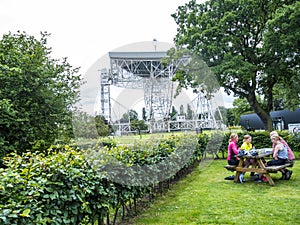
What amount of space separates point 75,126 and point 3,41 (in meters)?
4.17

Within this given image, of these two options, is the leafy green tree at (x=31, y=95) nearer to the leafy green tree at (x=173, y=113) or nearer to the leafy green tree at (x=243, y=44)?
the leafy green tree at (x=173, y=113)

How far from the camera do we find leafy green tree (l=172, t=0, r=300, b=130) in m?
13.8

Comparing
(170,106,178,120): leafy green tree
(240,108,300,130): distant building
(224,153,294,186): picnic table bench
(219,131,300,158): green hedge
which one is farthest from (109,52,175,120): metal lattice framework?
(240,108,300,130): distant building

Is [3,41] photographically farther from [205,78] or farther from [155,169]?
[205,78]

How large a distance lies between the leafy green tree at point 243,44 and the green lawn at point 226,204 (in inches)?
319

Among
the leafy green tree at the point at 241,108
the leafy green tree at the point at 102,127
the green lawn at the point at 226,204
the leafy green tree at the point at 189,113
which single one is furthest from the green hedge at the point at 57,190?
the leafy green tree at the point at 241,108

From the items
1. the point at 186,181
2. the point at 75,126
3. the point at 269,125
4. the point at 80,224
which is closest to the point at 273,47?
the point at 269,125

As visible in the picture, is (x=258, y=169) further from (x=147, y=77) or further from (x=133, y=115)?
(x=147, y=77)

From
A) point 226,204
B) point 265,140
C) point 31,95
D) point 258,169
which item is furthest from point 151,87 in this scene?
point 226,204

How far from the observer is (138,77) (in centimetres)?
1293

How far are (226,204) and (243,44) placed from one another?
493 inches

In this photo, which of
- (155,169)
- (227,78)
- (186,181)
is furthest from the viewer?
(227,78)

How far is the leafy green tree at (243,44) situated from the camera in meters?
13.8

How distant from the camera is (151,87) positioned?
12.0m
